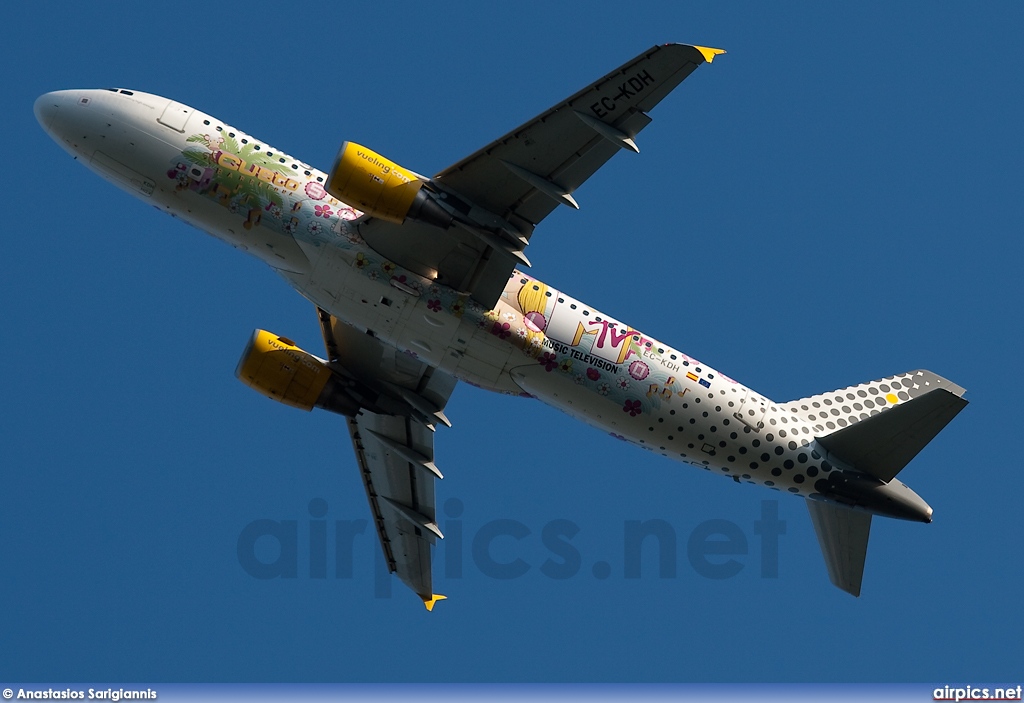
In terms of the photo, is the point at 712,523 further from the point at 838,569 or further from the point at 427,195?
the point at 427,195

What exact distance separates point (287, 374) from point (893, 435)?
18096 millimetres

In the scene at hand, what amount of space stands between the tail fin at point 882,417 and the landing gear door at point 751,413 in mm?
1303

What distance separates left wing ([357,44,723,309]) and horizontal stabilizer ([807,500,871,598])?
39.9 ft

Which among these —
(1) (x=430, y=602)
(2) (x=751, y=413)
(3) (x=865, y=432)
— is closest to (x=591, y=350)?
(2) (x=751, y=413)

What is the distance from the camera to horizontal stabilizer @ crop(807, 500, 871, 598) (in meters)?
39.5

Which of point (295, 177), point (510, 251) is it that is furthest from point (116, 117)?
point (510, 251)

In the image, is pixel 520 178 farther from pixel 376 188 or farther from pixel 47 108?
pixel 47 108

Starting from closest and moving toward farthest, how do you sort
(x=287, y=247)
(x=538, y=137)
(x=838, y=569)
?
1. (x=538, y=137)
2. (x=287, y=247)
3. (x=838, y=569)

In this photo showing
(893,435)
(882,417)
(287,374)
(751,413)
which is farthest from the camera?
(287,374)

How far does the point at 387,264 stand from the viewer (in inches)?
1426

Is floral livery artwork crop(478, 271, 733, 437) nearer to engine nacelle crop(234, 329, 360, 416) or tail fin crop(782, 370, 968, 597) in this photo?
tail fin crop(782, 370, 968, 597)

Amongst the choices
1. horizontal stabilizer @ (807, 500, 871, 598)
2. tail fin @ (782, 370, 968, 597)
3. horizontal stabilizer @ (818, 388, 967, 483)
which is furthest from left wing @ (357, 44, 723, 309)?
horizontal stabilizer @ (807, 500, 871, 598)

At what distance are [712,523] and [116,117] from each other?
2133 cm

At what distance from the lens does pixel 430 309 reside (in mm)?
36500
